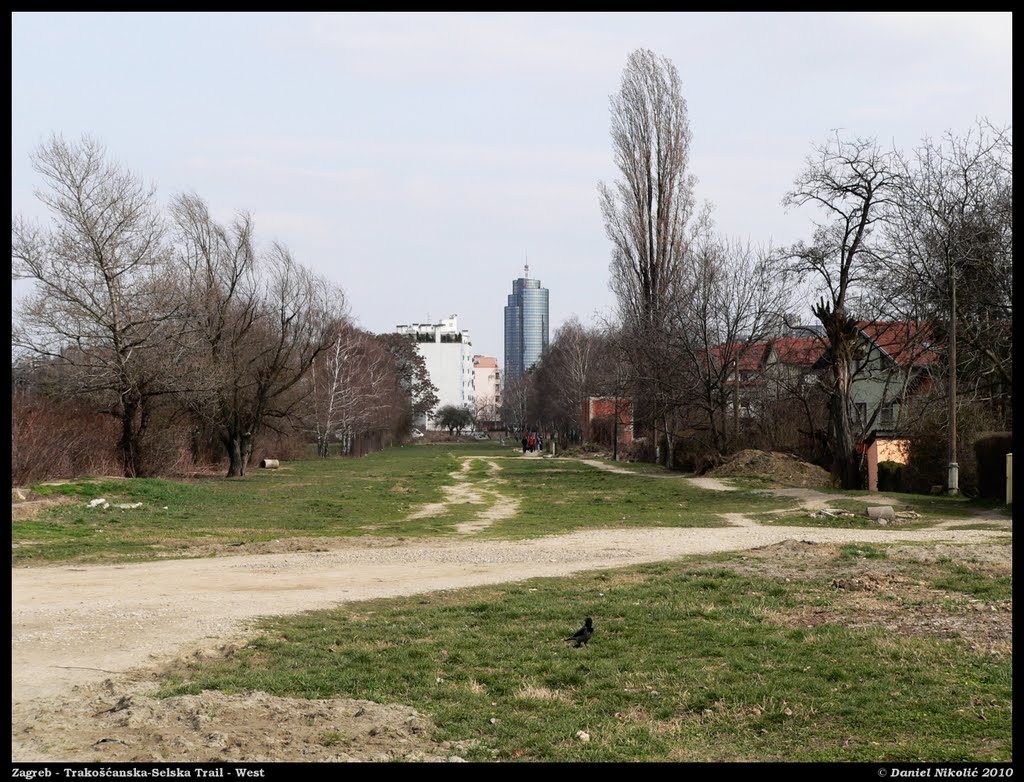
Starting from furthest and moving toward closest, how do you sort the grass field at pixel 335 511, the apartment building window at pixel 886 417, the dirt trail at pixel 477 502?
the apartment building window at pixel 886 417
the dirt trail at pixel 477 502
the grass field at pixel 335 511

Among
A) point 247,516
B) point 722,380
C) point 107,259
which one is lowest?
point 247,516

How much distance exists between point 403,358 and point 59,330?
85595 millimetres

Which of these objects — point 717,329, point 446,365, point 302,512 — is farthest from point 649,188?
point 446,365

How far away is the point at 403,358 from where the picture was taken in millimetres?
121000

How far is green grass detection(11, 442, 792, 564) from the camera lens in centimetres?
2008

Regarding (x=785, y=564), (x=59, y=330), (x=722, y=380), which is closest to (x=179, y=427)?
(x=59, y=330)

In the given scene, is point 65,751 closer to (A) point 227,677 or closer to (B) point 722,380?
(A) point 227,677

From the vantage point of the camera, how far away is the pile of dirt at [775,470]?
124 ft

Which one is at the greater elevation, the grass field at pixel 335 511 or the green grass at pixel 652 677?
the green grass at pixel 652 677

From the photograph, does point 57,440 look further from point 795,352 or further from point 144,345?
point 795,352

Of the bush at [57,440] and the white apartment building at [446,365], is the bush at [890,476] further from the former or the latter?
the white apartment building at [446,365]

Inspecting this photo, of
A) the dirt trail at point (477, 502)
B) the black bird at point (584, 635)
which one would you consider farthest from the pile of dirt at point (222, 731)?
the dirt trail at point (477, 502)

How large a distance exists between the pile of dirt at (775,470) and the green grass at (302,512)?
2964 millimetres
